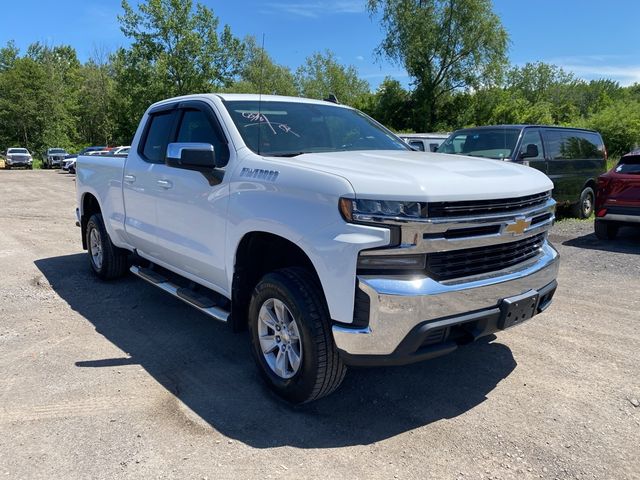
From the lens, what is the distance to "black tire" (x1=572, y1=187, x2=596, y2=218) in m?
11.6

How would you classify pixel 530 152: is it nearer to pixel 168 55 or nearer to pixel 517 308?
pixel 517 308

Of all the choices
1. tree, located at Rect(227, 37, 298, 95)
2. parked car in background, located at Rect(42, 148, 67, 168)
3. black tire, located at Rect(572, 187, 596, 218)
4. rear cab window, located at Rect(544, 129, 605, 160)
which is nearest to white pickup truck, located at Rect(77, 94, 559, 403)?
rear cab window, located at Rect(544, 129, 605, 160)

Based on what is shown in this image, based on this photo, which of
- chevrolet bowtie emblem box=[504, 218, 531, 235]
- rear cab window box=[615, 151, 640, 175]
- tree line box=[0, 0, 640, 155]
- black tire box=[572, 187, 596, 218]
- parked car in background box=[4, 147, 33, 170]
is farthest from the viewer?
parked car in background box=[4, 147, 33, 170]

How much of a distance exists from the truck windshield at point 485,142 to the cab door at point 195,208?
6.60 m

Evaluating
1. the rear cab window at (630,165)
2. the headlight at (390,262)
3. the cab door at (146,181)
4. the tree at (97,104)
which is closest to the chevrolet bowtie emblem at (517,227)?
the headlight at (390,262)

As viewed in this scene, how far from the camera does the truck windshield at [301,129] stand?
3.89 metres

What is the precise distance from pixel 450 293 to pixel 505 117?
35954 mm

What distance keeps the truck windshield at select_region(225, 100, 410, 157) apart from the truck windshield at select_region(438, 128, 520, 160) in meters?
5.54

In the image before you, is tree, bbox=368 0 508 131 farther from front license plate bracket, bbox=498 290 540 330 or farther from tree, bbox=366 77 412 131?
front license plate bracket, bbox=498 290 540 330

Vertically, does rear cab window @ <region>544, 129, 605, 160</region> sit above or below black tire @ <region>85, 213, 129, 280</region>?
above

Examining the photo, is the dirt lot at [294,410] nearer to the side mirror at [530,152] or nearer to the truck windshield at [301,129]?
the truck windshield at [301,129]

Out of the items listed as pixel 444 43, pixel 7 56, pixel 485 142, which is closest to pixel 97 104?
pixel 7 56

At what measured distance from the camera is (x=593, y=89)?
91.8 meters

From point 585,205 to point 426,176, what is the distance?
10480 millimetres
